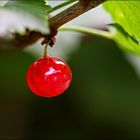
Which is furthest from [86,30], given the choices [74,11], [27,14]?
[27,14]

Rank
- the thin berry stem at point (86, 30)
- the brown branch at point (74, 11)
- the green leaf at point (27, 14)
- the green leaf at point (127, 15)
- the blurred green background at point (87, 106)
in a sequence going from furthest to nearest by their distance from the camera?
the blurred green background at point (87, 106)
the thin berry stem at point (86, 30)
the green leaf at point (127, 15)
the brown branch at point (74, 11)
the green leaf at point (27, 14)

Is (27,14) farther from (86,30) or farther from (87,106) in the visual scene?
(87,106)

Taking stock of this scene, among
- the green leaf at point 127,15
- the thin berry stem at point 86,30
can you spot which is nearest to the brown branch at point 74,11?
the green leaf at point 127,15

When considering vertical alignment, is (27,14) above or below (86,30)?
Answer: above

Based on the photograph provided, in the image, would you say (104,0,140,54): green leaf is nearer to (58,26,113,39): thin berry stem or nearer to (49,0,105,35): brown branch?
(49,0,105,35): brown branch

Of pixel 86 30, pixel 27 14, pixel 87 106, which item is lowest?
pixel 87 106

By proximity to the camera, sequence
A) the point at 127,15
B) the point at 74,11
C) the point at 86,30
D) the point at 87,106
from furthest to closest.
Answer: the point at 87,106
the point at 86,30
the point at 127,15
the point at 74,11

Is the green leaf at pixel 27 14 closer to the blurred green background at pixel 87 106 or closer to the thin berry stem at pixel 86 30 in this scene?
the thin berry stem at pixel 86 30
